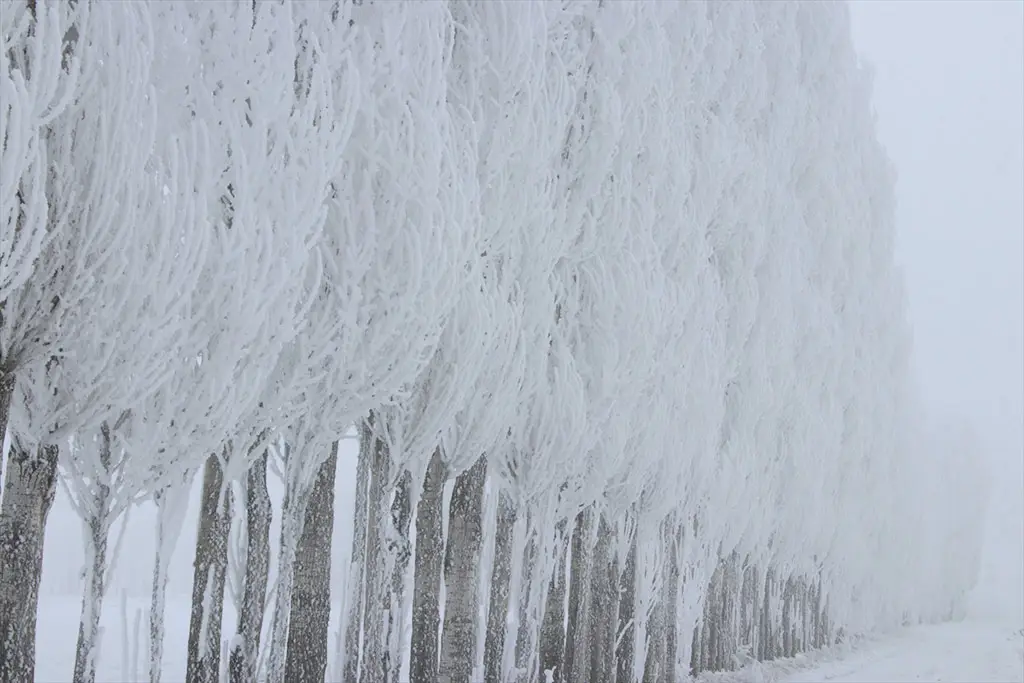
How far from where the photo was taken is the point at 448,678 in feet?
28.4

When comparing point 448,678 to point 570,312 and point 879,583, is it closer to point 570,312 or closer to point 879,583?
point 570,312

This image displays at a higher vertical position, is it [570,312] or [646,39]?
[646,39]

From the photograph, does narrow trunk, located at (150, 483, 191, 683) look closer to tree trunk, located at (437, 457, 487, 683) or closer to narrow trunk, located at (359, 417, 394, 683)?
narrow trunk, located at (359, 417, 394, 683)

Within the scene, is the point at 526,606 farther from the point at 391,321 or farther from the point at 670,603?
the point at 670,603

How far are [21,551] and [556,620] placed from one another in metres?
6.81

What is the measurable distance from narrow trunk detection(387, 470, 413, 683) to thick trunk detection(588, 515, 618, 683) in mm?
4309

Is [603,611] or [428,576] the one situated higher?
[428,576]

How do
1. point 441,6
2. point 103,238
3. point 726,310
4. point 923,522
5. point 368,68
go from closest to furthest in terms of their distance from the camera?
point 103,238 < point 368,68 < point 441,6 < point 726,310 < point 923,522

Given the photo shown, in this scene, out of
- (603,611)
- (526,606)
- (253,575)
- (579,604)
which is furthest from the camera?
(603,611)

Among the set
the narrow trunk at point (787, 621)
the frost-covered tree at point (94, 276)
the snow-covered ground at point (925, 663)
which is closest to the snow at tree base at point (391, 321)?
the frost-covered tree at point (94, 276)

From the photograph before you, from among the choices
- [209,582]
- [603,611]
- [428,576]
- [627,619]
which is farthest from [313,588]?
[627,619]

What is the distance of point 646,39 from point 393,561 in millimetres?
6693

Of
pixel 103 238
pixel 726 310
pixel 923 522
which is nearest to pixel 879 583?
pixel 923 522

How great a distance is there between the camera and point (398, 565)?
830 centimetres
